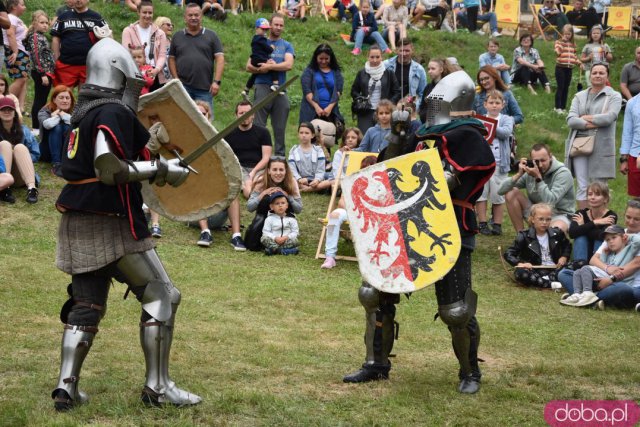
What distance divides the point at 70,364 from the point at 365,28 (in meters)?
14.7

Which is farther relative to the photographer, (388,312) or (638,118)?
(638,118)

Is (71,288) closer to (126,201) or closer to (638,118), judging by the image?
(126,201)

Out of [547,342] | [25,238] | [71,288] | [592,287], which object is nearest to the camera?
[71,288]

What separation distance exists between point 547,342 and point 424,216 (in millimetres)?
2410

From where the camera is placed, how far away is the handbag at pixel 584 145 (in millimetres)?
11273

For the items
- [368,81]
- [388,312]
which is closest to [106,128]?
[388,312]

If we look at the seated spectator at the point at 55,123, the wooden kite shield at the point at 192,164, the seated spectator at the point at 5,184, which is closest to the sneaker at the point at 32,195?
the seated spectator at the point at 5,184

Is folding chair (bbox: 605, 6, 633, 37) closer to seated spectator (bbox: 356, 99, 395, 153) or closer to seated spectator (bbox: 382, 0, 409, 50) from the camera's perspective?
seated spectator (bbox: 382, 0, 409, 50)

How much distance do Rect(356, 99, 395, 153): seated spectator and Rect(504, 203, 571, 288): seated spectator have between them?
1961 millimetres

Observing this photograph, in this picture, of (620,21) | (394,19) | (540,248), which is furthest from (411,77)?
(620,21)

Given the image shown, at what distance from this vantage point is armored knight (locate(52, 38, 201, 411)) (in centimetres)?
553

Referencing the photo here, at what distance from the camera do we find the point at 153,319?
5633 millimetres

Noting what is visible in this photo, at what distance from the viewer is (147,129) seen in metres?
6.16

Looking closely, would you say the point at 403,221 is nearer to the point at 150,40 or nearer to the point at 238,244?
the point at 238,244
